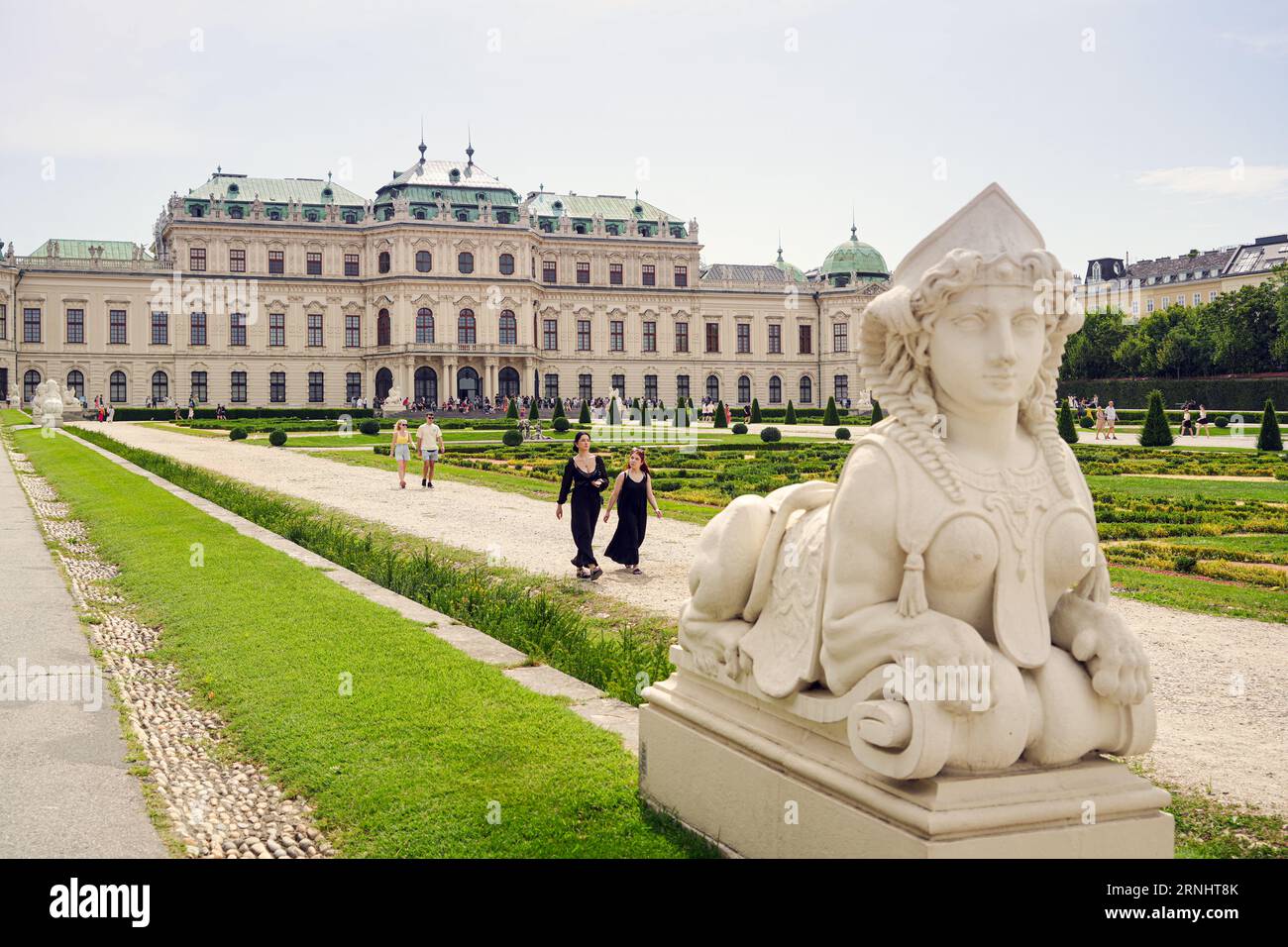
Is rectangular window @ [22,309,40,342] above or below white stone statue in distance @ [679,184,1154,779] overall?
above

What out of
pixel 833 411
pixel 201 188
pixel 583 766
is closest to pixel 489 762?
pixel 583 766

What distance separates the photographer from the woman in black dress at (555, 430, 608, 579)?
9742mm

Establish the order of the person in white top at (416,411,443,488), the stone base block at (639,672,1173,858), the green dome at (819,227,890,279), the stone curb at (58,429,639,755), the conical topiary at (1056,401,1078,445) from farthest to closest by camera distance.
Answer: the green dome at (819,227,890,279)
the conical topiary at (1056,401,1078,445)
the person in white top at (416,411,443,488)
the stone curb at (58,429,639,755)
the stone base block at (639,672,1173,858)

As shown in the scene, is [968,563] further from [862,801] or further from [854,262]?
[854,262]

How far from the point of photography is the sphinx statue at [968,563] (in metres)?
2.68

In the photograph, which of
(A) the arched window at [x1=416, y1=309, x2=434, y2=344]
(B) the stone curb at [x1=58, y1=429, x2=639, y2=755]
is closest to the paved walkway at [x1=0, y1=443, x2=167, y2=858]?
(B) the stone curb at [x1=58, y1=429, x2=639, y2=755]

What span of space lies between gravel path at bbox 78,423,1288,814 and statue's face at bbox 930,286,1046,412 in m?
2.53

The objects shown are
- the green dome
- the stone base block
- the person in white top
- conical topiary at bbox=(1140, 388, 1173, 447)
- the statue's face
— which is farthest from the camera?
the green dome

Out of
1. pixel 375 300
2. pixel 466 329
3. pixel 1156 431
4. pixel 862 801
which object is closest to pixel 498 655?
pixel 862 801

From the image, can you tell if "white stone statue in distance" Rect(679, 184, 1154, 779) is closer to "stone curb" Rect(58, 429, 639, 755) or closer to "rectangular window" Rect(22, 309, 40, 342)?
"stone curb" Rect(58, 429, 639, 755)

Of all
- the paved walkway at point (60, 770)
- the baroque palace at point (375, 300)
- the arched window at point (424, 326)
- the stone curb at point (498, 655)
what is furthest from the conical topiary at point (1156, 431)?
the arched window at point (424, 326)

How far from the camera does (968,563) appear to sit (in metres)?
2.75
